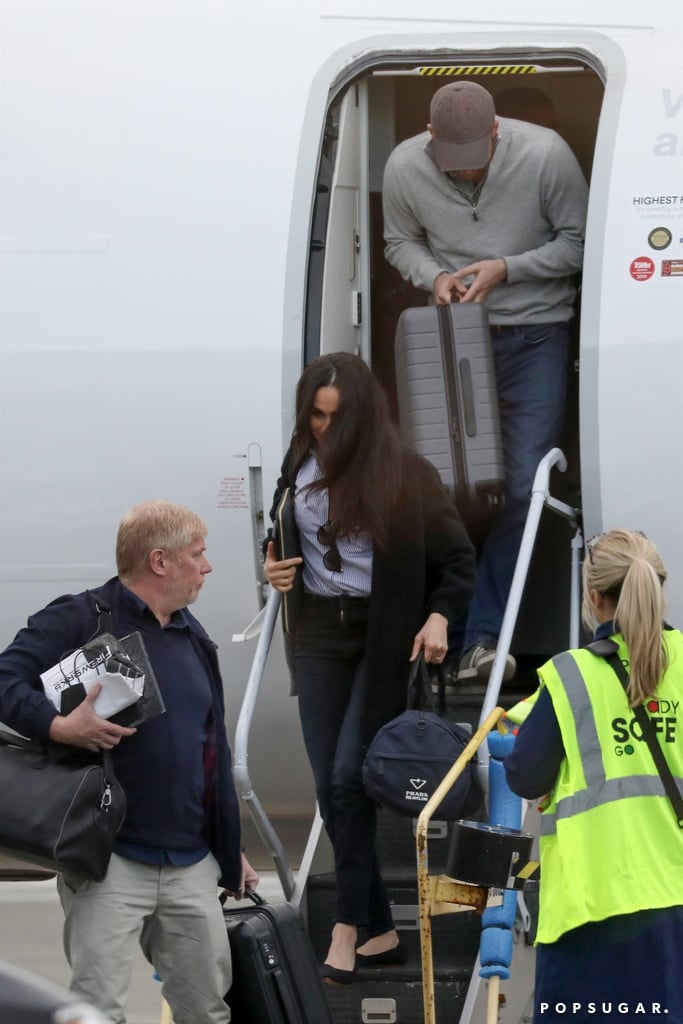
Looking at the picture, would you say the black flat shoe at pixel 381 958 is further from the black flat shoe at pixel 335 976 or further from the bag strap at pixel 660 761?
the bag strap at pixel 660 761

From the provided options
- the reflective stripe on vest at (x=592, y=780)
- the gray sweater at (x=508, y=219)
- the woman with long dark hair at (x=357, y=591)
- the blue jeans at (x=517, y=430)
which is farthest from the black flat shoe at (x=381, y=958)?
the gray sweater at (x=508, y=219)

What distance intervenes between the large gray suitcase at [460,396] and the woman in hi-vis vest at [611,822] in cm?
148

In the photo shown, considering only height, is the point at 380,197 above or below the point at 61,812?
above

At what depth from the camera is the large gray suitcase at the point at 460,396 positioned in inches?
179

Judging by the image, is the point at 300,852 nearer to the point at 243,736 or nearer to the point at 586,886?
the point at 243,736

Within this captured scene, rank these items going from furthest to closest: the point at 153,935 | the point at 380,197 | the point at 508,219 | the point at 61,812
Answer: the point at 380,197 < the point at 508,219 < the point at 153,935 < the point at 61,812

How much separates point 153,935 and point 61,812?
1.42ft

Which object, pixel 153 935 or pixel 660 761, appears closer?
pixel 660 761

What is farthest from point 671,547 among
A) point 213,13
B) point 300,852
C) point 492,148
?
point 213,13

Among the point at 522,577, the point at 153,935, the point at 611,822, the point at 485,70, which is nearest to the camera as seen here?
the point at 611,822

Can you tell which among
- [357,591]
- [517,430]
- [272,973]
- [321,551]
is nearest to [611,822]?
[272,973]

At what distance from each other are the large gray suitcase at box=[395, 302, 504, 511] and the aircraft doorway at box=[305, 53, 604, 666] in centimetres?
28

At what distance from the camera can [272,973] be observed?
138 inches

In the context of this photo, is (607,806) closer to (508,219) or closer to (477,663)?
(477,663)
